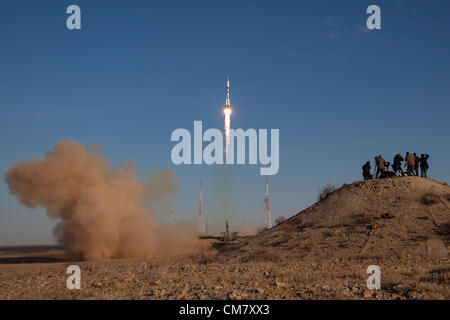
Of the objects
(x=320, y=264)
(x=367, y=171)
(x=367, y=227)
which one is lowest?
(x=320, y=264)

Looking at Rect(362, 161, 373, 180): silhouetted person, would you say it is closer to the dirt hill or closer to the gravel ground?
the dirt hill

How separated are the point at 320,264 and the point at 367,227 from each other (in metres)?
7.65

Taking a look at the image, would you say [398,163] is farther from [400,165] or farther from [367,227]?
[367,227]

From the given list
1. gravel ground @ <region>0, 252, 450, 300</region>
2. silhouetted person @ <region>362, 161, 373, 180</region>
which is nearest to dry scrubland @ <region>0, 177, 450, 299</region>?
gravel ground @ <region>0, 252, 450, 300</region>

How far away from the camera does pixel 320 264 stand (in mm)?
19250

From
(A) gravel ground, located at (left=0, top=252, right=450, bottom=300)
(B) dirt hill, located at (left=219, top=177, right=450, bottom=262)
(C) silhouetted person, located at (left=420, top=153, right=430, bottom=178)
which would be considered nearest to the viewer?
(A) gravel ground, located at (left=0, top=252, right=450, bottom=300)

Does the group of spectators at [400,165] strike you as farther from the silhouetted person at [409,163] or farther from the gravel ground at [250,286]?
the gravel ground at [250,286]

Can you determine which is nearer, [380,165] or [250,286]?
[250,286]

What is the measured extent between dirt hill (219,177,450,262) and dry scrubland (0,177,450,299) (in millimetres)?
58

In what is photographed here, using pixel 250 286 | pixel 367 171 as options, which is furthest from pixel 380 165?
pixel 250 286

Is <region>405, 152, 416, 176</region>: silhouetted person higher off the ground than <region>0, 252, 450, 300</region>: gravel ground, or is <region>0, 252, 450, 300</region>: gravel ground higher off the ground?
<region>405, 152, 416, 176</region>: silhouetted person

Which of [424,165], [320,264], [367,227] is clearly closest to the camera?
[320,264]

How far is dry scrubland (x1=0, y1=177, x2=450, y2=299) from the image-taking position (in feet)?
36.7

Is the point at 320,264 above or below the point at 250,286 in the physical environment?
below
